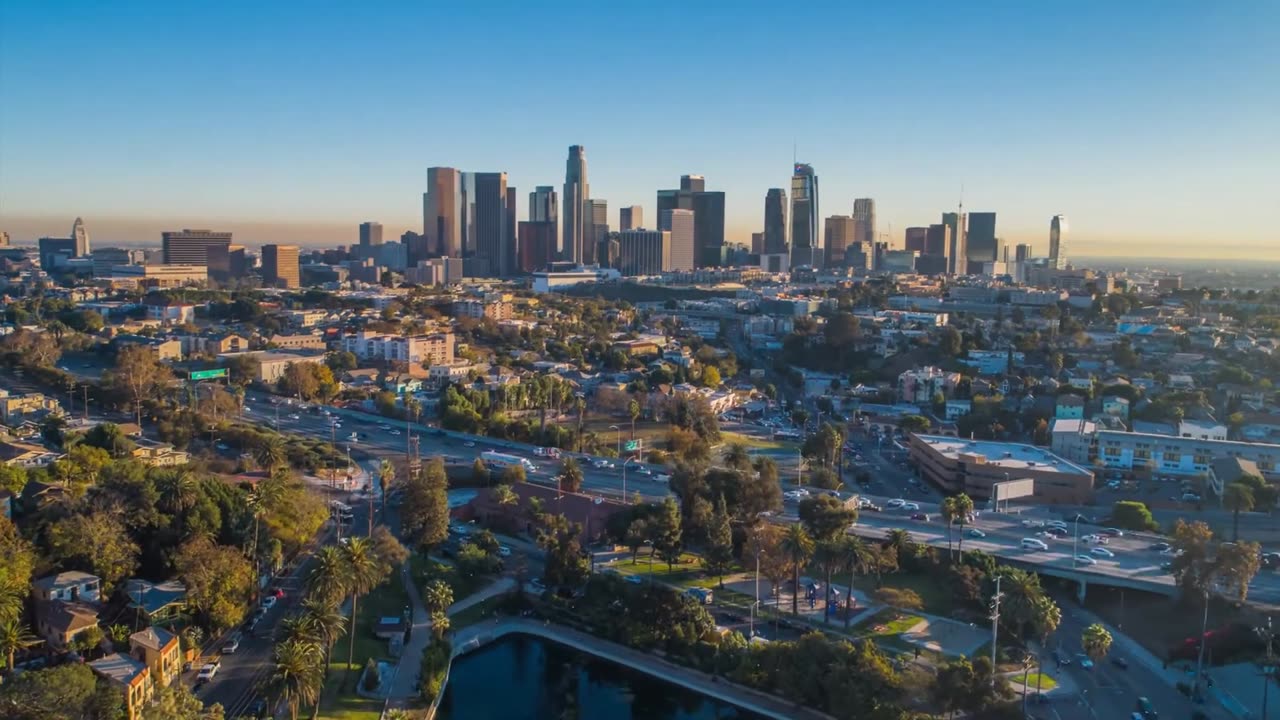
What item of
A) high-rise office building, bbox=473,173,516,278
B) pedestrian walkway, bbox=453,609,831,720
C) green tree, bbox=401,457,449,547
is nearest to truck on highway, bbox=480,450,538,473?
green tree, bbox=401,457,449,547

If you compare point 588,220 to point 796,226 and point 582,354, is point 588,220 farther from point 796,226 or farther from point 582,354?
point 582,354

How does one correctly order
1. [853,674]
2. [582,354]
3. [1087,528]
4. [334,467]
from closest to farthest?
[853,674]
[1087,528]
[334,467]
[582,354]

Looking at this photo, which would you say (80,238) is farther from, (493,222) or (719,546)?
(719,546)

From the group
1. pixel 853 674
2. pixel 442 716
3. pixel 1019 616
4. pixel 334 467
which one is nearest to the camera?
pixel 853 674

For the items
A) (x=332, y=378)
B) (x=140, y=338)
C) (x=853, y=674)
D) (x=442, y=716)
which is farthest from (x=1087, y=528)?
(x=140, y=338)

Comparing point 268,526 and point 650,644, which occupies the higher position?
point 268,526

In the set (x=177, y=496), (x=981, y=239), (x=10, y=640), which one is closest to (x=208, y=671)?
(x=10, y=640)
